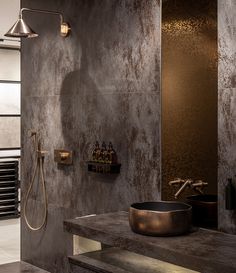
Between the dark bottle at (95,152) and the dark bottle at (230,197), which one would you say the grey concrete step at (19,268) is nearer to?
the dark bottle at (95,152)

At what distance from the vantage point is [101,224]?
331cm

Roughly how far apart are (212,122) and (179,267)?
126cm

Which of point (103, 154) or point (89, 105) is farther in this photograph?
point (89, 105)

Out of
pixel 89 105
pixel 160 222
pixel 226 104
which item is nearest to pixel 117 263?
pixel 160 222

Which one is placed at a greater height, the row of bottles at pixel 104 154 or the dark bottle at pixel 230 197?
the row of bottles at pixel 104 154

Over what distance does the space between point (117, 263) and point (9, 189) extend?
5256 mm

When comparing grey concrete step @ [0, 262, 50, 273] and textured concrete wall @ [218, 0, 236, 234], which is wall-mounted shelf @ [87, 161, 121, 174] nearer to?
textured concrete wall @ [218, 0, 236, 234]

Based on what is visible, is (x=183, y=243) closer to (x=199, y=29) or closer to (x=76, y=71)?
(x=199, y=29)

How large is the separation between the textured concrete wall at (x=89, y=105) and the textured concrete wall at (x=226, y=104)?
0.58 metres

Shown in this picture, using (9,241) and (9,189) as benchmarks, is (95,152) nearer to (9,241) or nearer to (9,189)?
(9,241)

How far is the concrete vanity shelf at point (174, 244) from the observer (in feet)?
→ 8.18

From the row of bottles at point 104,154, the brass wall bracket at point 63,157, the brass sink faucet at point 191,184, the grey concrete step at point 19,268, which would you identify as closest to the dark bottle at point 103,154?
the row of bottles at point 104,154

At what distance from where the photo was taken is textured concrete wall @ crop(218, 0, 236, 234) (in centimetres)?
303

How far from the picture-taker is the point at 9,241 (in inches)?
259
